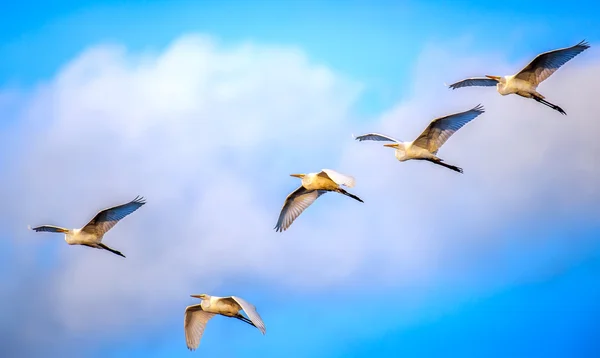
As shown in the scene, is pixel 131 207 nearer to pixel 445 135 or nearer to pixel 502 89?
pixel 445 135

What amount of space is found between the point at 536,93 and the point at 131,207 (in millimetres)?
13152

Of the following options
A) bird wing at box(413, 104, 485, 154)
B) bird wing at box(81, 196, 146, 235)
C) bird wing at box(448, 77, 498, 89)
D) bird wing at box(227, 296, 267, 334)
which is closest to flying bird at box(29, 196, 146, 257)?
bird wing at box(81, 196, 146, 235)

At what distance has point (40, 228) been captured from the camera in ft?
126

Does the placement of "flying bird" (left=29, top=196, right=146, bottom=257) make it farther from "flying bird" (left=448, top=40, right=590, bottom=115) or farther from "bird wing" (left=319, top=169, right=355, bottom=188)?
"flying bird" (left=448, top=40, right=590, bottom=115)

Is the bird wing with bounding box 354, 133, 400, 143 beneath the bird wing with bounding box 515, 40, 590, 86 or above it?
beneath

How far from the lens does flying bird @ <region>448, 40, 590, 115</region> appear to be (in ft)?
119

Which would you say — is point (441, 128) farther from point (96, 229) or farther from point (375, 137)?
point (96, 229)

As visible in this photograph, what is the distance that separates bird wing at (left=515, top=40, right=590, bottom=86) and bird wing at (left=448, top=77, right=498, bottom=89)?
1.93 m

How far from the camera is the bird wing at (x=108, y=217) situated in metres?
36.2

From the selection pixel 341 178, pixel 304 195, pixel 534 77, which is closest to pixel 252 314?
pixel 341 178

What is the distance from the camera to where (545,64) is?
36844mm

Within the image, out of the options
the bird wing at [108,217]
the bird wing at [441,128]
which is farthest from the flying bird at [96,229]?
the bird wing at [441,128]

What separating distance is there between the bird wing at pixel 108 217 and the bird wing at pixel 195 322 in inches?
143

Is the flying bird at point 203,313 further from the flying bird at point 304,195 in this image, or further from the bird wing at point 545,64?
the bird wing at point 545,64
